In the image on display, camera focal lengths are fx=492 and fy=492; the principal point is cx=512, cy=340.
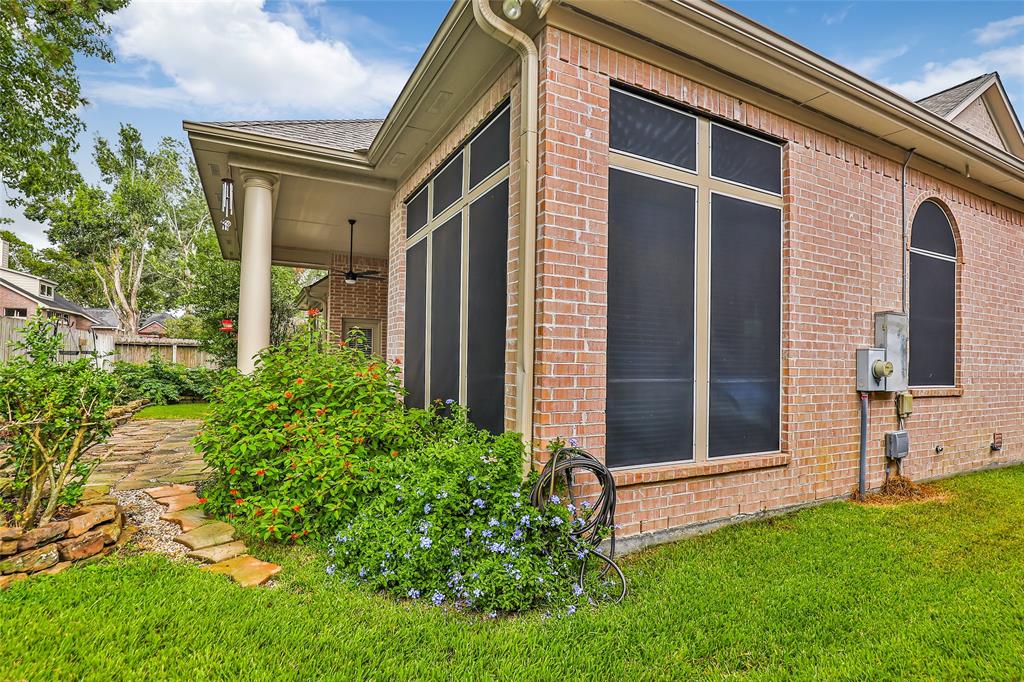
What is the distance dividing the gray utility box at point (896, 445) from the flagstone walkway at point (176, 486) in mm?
5219

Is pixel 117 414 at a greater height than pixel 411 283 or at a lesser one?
lesser

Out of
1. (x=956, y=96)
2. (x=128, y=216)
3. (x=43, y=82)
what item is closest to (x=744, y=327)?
(x=956, y=96)

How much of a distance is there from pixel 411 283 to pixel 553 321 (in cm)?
308

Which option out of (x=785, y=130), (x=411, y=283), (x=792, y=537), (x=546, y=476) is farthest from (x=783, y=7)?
(x=546, y=476)

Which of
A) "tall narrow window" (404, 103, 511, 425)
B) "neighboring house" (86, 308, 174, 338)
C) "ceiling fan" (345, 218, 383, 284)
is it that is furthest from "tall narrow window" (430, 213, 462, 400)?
"neighboring house" (86, 308, 174, 338)

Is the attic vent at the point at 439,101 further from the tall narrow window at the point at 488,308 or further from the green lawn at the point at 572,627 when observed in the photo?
the green lawn at the point at 572,627

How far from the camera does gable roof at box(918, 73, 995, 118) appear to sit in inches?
269

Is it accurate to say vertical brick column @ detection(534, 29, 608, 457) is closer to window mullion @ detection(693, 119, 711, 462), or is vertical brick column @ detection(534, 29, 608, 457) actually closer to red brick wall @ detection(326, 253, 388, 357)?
window mullion @ detection(693, 119, 711, 462)

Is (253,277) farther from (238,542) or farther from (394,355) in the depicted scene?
(238,542)

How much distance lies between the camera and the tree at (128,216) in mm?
21703

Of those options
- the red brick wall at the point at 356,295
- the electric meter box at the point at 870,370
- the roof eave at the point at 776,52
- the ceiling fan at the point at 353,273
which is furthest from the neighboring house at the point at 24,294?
the electric meter box at the point at 870,370

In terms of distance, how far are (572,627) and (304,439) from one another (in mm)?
2215

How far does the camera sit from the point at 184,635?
2.08m

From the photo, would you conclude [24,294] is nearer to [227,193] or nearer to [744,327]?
[227,193]
